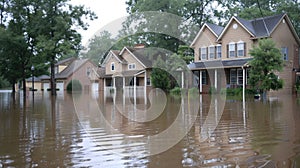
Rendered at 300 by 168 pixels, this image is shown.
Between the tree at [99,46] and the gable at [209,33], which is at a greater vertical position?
the tree at [99,46]

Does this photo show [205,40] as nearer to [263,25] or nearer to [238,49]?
[238,49]

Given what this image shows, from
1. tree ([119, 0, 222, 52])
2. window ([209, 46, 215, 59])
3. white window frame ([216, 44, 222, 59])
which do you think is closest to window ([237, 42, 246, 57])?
white window frame ([216, 44, 222, 59])

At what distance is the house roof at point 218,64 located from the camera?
1131 inches

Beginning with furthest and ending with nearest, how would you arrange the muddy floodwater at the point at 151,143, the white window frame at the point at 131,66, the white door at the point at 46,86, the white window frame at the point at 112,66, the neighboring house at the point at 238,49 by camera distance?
the white door at the point at 46,86 < the white window frame at the point at 112,66 < the white window frame at the point at 131,66 < the neighboring house at the point at 238,49 < the muddy floodwater at the point at 151,143

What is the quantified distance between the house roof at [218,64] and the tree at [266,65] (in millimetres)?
4552

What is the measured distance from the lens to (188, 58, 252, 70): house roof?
28719mm

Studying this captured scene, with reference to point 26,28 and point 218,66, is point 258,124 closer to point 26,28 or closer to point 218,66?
point 218,66

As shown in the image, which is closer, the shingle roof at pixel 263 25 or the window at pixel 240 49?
the shingle roof at pixel 263 25

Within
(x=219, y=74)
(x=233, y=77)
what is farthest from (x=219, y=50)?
(x=233, y=77)

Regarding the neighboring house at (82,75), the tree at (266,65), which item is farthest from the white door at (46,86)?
the tree at (266,65)

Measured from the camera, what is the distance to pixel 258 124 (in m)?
9.70

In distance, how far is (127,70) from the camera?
43062 mm

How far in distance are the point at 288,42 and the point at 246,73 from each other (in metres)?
5.20

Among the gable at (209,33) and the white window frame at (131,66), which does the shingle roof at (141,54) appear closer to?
A: the white window frame at (131,66)
